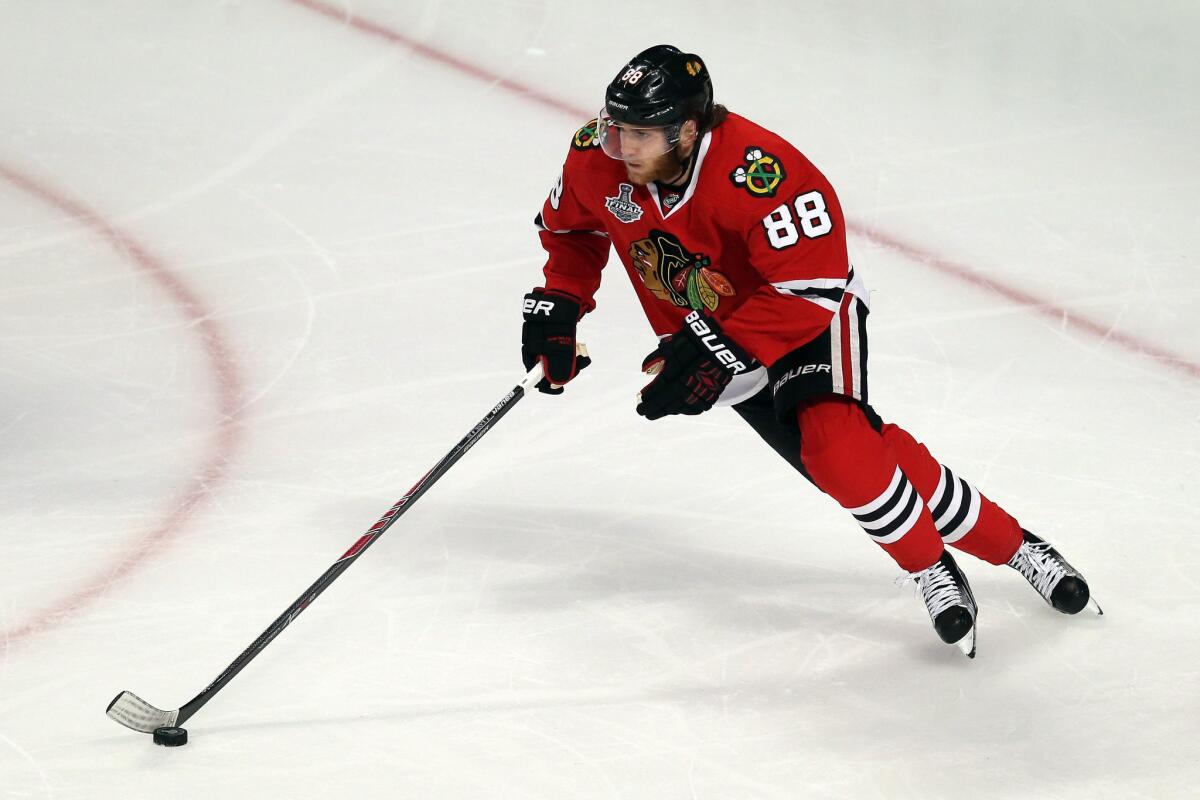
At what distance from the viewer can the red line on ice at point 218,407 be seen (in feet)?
10.1

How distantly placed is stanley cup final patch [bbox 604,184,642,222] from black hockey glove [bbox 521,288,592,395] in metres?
0.29

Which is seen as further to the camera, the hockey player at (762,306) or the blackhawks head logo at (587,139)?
the blackhawks head logo at (587,139)

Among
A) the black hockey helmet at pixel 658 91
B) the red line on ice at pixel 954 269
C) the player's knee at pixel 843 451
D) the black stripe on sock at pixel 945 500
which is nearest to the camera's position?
the black hockey helmet at pixel 658 91

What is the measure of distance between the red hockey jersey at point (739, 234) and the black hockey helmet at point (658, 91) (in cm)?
9

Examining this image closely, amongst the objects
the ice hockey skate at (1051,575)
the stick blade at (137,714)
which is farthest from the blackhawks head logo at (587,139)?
the stick blade at (137,714)

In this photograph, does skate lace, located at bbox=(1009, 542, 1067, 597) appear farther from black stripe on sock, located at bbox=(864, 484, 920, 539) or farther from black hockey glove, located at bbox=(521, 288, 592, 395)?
black hockey glove, located at bbox=(521, 288, 592, 395)

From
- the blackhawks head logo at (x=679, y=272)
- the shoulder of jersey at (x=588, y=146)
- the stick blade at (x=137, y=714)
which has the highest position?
the shoulder of jersey at (x=588, y=146)

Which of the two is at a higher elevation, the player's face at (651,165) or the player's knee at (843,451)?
the player's face at (651,165)

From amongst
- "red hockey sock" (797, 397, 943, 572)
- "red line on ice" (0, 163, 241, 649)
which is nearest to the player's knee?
"red hockey sock" (797, 397, 943, 572)

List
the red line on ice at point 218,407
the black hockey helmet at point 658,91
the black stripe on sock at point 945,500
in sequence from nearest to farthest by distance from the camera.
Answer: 1. the black hockey helmet at point 658,91
2. the black stripe on sock at point 945,500
3. the red line on ice at point 218,407

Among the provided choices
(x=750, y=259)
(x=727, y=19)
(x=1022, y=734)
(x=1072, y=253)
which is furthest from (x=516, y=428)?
(x=727, y=19)

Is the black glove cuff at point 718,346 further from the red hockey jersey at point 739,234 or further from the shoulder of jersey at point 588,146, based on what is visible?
the shoulder of jersey at point 588,146

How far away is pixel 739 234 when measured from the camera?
2.74 m

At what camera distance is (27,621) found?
3018mm
